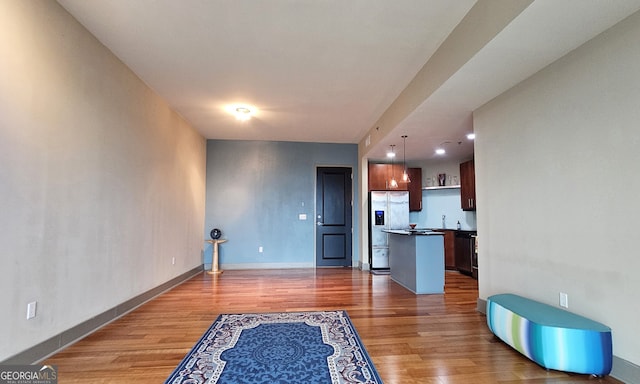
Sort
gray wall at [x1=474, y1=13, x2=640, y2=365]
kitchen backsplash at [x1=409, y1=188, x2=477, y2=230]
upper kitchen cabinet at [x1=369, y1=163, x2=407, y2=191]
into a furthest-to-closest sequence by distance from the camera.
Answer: kitchen backsplash at [x1=409, y1=188, x2=477, y2=230]
upper kitchen cabinet at [x1=369, y1=163, x2=407, y2=191]
gray wall at [x1=474, y1=13, x2=640, y2=365]

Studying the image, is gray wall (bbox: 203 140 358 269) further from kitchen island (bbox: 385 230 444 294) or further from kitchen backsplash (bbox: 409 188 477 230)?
kitchen island (bbox: 385 230 444 294)

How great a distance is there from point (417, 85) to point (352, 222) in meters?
4.04

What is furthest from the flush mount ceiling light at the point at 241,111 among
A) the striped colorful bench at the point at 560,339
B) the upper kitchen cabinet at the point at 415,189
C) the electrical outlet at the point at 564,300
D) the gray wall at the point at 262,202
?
the electrical outlet at the point at 564,300

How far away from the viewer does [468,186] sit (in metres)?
6.39

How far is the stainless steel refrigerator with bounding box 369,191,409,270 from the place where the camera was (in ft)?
21.4

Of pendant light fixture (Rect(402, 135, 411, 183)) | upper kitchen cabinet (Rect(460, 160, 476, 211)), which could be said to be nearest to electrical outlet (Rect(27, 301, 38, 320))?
pendant light fixture (Rect(402, 135, 411, 183))

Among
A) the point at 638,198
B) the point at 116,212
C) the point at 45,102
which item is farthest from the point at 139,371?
the point at 638,198

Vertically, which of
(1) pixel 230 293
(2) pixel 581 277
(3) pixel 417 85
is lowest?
(1) pixel 230 293

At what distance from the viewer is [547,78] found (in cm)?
268

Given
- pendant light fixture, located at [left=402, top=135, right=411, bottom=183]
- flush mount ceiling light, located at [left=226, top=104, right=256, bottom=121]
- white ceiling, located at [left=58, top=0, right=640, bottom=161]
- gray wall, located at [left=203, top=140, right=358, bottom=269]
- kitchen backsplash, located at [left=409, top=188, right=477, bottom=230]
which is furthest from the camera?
kitchen backsplash, located at [left=409, top=188, right=477, bottom=230]

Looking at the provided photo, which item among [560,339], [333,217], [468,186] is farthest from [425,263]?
[333,217]

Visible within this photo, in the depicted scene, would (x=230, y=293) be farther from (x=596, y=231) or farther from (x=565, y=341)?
(x=596, y=231)

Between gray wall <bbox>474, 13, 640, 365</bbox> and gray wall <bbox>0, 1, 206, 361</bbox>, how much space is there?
4.28 metres

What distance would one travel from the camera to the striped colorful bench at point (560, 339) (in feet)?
6.81
